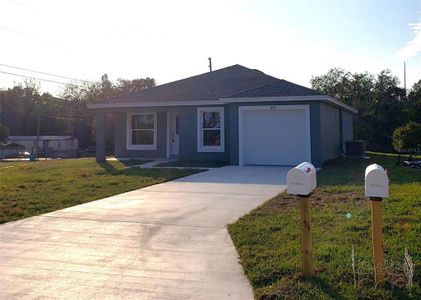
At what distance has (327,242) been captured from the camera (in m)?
5.58

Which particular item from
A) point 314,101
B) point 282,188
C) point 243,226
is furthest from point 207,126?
point 243,226

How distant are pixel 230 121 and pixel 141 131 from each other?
221 inches

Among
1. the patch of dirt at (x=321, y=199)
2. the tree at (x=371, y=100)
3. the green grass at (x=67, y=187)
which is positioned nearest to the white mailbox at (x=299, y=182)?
the patch of dirt at (x=321, y=199)

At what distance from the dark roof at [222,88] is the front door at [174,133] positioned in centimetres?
108

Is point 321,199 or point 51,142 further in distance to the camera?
point 51,142

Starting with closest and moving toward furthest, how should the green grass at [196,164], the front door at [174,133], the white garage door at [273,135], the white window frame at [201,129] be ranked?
the white garage door at [273,135] < the green grass at [196,164] < the white window frame at [201,129] < the front door at [174,133]

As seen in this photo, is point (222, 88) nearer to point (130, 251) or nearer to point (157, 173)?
point (157, 173)

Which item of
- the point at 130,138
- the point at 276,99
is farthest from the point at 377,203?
the point at 130,138

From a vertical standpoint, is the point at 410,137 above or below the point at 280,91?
below

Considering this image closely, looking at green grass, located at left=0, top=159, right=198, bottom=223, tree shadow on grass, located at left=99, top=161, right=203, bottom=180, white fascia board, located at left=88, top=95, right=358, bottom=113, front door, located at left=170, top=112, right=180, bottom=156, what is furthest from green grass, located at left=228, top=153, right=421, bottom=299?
front door, located at left=170, top=112, right=180, bottom=156

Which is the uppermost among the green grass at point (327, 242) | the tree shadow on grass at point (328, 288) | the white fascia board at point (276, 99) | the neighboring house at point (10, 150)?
the white fascia board at point (276, 99)

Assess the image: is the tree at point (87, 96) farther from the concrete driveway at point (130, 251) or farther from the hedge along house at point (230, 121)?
the concrete driveway at point (130, 251)

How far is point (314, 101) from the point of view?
1591 cm

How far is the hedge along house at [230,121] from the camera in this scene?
1628 centimetres
